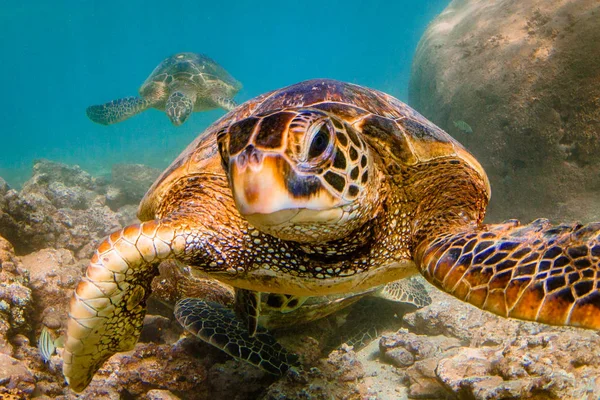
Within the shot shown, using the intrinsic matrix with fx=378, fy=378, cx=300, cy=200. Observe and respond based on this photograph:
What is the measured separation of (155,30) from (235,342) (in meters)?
104

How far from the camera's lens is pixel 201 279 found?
4.18 meters

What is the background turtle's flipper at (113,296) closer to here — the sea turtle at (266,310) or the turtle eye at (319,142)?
the sea turtle at (266,310)

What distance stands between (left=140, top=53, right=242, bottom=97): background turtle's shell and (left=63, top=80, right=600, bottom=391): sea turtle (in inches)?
411

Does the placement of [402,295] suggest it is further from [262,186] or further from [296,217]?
[262,186]

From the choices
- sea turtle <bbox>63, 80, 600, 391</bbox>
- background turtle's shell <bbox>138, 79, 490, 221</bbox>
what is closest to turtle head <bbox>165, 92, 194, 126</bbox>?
sea turtle <bbox>63, 80, 600, 391</bbox>

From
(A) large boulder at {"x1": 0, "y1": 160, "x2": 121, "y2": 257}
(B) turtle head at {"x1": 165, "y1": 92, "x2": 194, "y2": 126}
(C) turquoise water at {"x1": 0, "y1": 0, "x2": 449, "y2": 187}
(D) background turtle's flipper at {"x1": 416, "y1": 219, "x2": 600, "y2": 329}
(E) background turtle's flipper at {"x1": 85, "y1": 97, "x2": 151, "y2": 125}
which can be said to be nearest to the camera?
(D) background turtle's flipper at {"x1": 416, "y1": 219, "x2": 600, "y2": 329}

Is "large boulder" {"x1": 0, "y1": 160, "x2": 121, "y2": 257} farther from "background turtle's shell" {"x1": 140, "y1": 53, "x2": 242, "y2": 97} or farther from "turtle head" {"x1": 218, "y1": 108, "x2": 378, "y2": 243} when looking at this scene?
"turtle head" {"x1": 218, "y1": 108, "x2": 378, "y2": 243}

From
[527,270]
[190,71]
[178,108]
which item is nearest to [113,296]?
[527,270]

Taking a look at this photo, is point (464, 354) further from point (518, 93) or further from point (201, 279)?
point (518, 93)

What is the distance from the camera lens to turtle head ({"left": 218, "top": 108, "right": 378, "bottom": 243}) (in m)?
1.53

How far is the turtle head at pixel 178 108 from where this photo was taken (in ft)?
35.9

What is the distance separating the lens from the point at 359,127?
2.42m

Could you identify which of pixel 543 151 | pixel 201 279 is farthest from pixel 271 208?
pixel 543 151

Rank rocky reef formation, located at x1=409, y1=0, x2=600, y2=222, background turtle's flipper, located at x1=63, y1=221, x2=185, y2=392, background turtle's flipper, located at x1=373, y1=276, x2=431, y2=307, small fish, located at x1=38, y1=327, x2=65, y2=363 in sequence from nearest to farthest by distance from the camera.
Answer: background turtle's flipper, located at x1=63, y1=221, x2=185, y2=392 < small fish, located at x1=38, y1=327, x2=65, y2=363 < background turtle's flipper, located at x1=373, y1=276, x2=431, y2=307 < rocky reef formation, located at x1=409, y1=0, x2=600, y2=222
